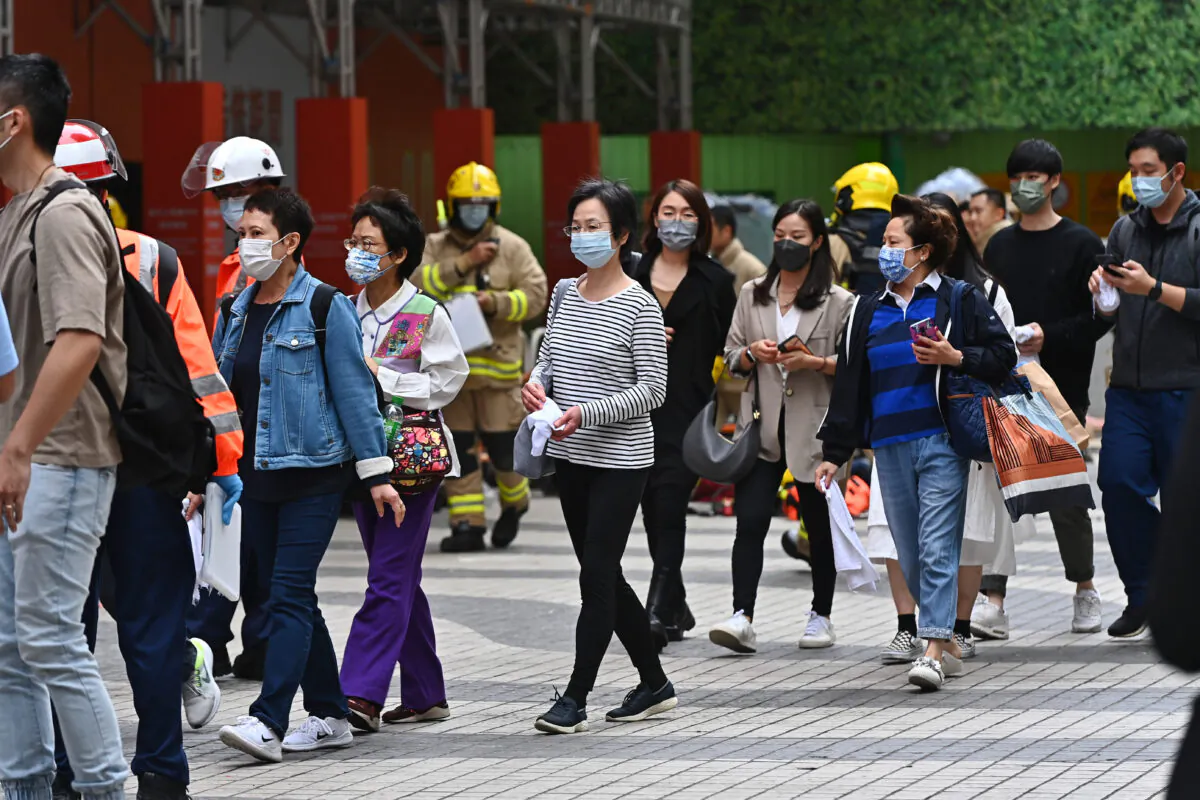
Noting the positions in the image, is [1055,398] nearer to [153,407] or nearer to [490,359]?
[490,359]

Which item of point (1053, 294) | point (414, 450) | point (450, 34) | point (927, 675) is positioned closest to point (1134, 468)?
point (1053, 294)

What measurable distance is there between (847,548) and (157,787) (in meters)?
3.51

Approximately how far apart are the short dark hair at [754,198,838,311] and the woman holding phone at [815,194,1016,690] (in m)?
0.79

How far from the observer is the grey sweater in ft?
28.6

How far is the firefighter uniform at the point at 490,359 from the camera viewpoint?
12711mm

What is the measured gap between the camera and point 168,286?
20.6 ft

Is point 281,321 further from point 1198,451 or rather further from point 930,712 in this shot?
point 1198,451

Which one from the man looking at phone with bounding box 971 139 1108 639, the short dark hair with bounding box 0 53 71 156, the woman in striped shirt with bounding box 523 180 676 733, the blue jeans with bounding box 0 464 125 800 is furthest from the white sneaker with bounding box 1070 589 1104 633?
the short dark hair with bounding box 0 53 71 156

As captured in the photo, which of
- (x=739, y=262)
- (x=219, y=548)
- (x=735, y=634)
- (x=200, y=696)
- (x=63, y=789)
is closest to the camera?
(x=63, y=789)

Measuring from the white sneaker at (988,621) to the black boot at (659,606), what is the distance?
1.36 meters

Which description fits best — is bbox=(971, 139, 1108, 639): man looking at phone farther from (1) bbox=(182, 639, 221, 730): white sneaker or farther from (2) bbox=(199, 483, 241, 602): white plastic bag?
(2) bbox=(199, 483, 241, 602): white plastic bag

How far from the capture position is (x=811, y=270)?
9109mm

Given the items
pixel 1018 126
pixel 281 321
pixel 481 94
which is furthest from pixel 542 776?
pixel 1018 126

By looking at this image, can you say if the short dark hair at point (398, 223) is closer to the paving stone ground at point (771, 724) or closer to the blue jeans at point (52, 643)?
the paving stone ground at point (771, 724)
